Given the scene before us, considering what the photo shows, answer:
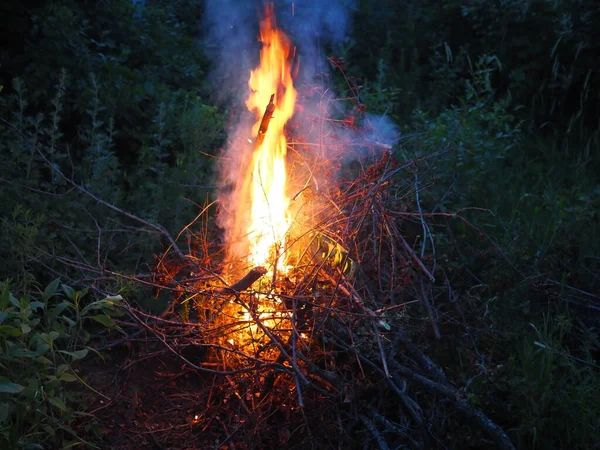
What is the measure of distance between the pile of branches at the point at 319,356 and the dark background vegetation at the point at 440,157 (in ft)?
0.83

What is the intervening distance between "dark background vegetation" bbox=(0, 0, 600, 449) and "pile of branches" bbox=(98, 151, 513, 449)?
25 cm

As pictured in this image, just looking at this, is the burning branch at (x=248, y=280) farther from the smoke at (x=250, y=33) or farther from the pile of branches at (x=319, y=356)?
the smoke at (x=250, y=33)

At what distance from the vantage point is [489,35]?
6676mm

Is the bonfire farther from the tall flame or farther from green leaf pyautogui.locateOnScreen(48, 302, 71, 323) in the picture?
green leaf pyautogui.locateOnScreen(48, 302, 71, 323)

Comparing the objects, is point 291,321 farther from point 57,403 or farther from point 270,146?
point 270,146

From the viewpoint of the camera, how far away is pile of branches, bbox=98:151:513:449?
2.76 meters

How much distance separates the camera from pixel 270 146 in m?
3.47

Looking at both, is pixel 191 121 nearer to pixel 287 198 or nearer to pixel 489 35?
pixel 287 198

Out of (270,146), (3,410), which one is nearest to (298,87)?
(270,146)

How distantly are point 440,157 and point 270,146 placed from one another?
1.87 meters

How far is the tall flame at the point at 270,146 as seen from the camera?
11.1 feet

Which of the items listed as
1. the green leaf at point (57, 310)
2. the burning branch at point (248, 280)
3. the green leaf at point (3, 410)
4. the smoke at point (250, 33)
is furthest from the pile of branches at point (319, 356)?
the smoke at point (250, 33)

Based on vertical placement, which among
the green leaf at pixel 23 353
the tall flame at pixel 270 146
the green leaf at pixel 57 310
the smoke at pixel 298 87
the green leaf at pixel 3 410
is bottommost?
the green leaf at pixel 3 410

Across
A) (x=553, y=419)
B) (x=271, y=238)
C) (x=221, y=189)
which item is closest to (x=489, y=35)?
(x=221, y=189)
